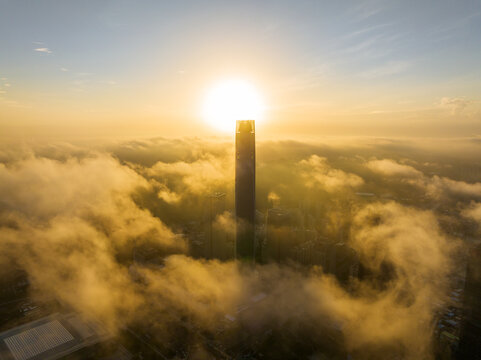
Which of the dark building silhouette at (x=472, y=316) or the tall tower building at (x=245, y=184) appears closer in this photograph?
the dark building silhouette at (x=472, y=316)

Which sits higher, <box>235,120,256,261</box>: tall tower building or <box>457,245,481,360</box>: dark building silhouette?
<box>235,120,256,261</box>: tall tower building

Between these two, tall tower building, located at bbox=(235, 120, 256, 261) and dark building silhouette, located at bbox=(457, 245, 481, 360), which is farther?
tall tower building, located at bbox=(235, 120, 256, 261)

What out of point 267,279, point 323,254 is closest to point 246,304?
point 267,279

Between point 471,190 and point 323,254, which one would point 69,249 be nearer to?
point 323,254

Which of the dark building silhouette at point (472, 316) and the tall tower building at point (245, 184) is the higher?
the tall tower building at point (245, 184)
